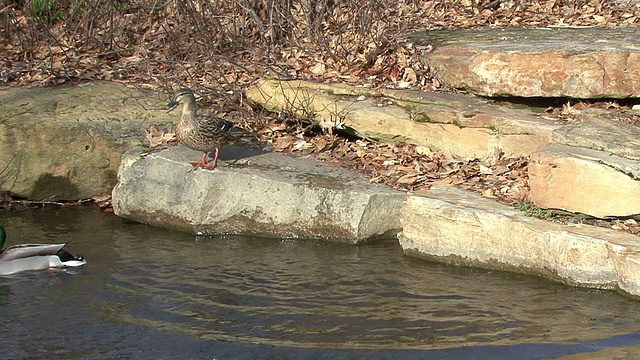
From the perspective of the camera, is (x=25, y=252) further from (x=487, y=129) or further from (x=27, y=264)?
(x=487, y=129)

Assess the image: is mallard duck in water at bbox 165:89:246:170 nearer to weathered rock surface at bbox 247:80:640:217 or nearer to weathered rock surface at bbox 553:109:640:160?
weathered rock surface at bbox 247:80:640:217

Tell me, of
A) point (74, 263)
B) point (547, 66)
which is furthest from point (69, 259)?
point (547, 66)

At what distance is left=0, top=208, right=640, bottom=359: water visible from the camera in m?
5.82

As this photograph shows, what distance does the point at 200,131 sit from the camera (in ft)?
28.0

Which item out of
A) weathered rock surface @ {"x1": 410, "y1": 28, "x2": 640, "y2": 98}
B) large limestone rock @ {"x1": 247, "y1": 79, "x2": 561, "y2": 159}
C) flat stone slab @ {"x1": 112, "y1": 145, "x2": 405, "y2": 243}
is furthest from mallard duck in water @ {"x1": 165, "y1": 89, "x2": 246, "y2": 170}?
weathered rock surface @ {"x1": 410, "y1": 28, "x2": 640, "y2": 98}

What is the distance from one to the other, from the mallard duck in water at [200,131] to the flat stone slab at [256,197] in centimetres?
21

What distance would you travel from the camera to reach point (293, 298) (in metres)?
6.74

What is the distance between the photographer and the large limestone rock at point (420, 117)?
8.63 metres

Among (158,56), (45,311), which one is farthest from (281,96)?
(45,311)

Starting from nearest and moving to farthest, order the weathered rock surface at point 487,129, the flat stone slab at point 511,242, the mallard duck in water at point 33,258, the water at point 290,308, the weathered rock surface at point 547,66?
the water at point 290,308
the flat stone slab at point 511,242
the weathered rock surface at point 487,129
the mallard duck in water at point 33,258
the weathered rock surface at point 547,66

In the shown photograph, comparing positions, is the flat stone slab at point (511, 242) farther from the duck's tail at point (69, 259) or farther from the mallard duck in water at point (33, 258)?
the mallard duck in water at point (33, 258)

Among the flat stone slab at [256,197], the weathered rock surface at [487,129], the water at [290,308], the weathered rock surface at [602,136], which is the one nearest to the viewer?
the water at [290,308]

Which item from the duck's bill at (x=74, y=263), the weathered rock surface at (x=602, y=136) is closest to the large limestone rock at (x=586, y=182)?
the weathered rock surface at (x=602, y=136)

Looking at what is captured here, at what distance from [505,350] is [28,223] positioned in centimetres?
548
